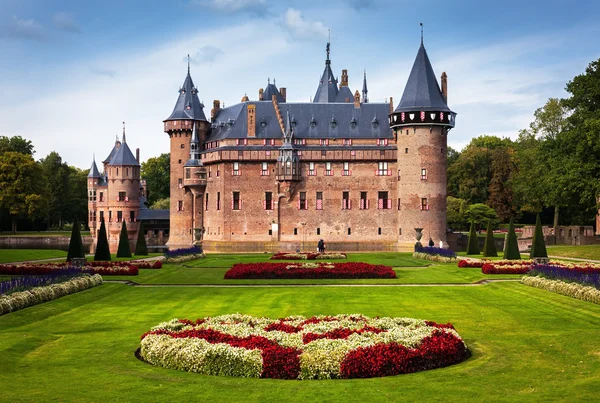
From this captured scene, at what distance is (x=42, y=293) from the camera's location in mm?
24188

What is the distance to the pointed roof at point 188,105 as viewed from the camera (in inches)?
2896

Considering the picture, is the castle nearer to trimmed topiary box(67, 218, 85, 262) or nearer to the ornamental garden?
trimmed topiary box(67, 218, 85, 262)

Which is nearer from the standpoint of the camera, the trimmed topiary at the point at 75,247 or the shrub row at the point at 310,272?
the shrub row at the point at 310,272

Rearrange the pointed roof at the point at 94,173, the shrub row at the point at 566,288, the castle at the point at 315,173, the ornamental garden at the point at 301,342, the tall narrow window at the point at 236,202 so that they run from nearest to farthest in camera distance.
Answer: the ornamental garden at the point at 301,342 < the shrub row at the point at 566,288 < the castle at the point at 315,173 < the tall narrow window at the point at 236,202 < the pointed roof at the point at 94,173

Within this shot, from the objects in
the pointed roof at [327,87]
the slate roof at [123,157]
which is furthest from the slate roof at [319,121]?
the slate roof at [123,157]

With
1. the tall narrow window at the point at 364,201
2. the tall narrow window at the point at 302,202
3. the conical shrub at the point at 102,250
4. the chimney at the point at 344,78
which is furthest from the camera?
the chimney at the point at 344,78

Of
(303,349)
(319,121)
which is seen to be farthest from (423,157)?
(303,349)

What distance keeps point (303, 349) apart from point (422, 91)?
53.3 metres

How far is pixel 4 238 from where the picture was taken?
8406 centimetres

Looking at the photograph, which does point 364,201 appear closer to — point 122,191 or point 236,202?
point 236,202

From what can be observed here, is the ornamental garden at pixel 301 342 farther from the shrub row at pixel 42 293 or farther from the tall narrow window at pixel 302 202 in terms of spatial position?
the tall narrow window at pixel 302 202

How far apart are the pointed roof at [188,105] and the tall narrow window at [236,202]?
9.31 meters

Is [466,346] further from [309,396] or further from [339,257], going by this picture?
[339,257]

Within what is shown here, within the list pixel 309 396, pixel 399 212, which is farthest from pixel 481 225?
pixel 309 396
